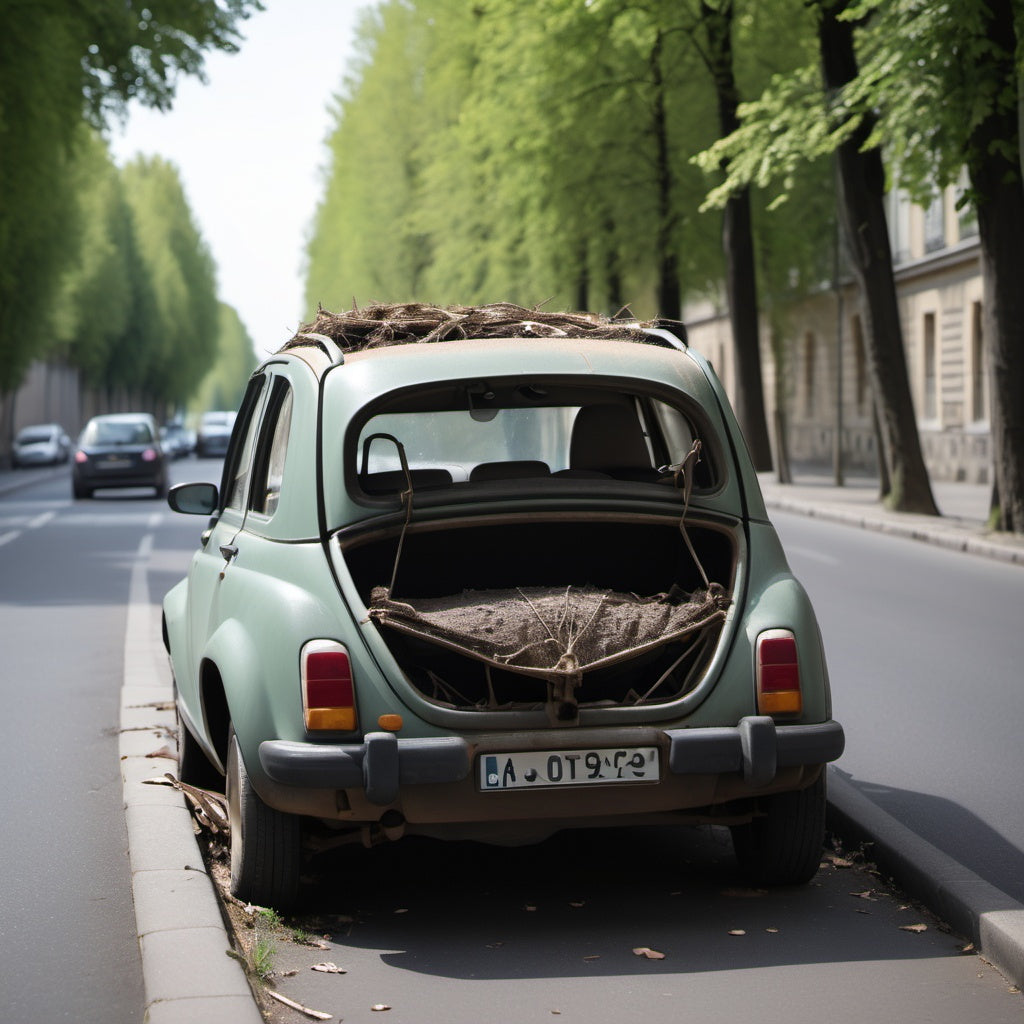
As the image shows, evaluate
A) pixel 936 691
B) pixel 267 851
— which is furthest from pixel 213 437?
pixel 267 851

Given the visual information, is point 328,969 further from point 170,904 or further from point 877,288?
point 877,288

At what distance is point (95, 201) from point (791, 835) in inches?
2634

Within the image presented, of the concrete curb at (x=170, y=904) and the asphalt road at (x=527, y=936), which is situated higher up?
the concrete curb at (x=170, y=904)

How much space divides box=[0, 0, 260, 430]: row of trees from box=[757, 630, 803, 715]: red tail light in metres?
26.3

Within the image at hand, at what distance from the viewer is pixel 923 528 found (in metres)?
21.3

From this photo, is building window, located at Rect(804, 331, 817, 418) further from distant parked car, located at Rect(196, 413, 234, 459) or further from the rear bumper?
the rear bumper

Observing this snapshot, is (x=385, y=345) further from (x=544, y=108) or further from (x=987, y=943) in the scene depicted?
(x=544, y=108)

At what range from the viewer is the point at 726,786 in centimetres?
523

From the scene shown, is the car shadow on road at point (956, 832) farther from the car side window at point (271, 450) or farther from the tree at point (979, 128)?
the tree at point (979, 128)

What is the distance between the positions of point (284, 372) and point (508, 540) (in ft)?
3.13

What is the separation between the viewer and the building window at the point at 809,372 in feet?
162

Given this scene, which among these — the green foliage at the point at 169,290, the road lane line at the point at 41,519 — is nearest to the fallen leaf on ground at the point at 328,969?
the road lane line at the point at 41,519

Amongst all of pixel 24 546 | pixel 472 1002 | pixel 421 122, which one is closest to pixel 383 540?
pixel 472 1002

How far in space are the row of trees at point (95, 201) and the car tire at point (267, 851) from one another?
2609cm
